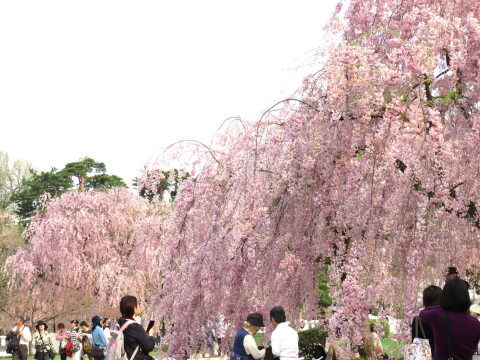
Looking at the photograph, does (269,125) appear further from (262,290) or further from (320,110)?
(262,290)

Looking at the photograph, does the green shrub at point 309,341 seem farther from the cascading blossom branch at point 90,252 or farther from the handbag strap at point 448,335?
the handbag strap at point 448,335

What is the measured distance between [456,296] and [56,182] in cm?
4117

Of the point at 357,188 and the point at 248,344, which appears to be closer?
the point at 248,344

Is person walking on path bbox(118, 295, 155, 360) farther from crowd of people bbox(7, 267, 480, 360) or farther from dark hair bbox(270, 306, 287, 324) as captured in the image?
dark hair bbox(270, 306, 287, 324)

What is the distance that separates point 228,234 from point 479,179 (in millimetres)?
3139

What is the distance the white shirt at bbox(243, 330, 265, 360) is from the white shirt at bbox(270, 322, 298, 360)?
0.34 meters

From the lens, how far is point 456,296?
12.9ft

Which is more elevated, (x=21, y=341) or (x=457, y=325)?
(x=457, y=325)

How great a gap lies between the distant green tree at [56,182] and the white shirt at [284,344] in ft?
114

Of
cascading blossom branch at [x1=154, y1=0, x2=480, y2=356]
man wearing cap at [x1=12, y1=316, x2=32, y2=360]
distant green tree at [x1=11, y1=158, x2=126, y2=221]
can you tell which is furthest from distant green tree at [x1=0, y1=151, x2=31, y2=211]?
cascading blossom branch at [x1=154, y1=0, x2=480, y2=356]

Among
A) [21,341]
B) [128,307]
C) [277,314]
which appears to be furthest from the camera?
[21,341]

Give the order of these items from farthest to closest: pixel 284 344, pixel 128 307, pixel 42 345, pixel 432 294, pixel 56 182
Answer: pixel 56 182, pixel 42 345, pixel 284 344, pixel 128 307, pixel 432 294

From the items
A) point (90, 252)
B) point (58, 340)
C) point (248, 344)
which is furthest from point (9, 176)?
point (248, 344)

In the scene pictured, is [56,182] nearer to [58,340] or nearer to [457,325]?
[58,340]
